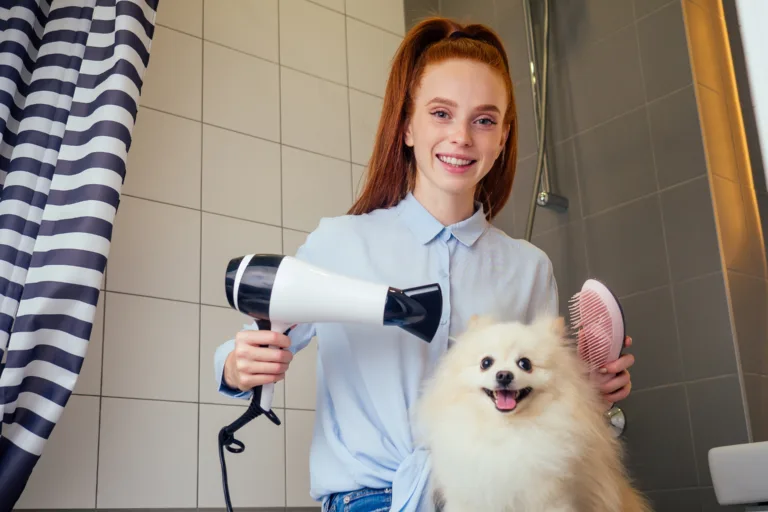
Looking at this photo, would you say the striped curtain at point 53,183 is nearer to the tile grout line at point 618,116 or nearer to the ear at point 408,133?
the ear at point 408,133

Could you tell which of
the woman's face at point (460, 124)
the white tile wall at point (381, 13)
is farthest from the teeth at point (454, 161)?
the white tile wall at point (381, 13)

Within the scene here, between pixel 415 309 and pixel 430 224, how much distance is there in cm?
29

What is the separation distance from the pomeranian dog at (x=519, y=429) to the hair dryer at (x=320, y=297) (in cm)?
8

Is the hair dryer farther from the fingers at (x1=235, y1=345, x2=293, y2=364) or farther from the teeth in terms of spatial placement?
the teeth

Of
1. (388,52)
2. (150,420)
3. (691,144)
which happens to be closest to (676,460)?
(691,144)

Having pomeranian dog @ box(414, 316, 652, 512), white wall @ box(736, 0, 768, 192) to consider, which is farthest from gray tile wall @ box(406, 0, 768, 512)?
white wall @ box(736, 0, 768, 192)

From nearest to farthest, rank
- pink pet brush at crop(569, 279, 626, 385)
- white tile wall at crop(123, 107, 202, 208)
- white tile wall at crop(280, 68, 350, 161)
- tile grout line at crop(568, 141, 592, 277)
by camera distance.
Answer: pink pet brush at crop(569, 279, 626, 385), white tile wall at crop(123, 107, 202, 208), tile grout line at crop(568, 141, 592, 277), white tile wall at crop(280, 68, 350, 161)

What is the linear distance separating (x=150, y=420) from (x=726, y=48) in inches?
69.8

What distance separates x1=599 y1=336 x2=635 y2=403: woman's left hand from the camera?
3.29 ft

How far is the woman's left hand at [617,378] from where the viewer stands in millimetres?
1003

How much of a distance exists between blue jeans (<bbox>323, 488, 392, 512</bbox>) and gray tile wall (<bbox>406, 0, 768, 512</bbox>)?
1.09 metres

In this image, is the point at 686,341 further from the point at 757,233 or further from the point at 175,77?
the point at 175,77

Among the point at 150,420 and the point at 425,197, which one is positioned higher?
the point at 425,197

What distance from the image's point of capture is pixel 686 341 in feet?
6.26
